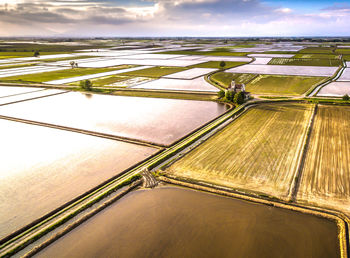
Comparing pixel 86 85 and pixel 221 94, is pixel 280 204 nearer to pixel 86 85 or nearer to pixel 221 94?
pixel 221 94

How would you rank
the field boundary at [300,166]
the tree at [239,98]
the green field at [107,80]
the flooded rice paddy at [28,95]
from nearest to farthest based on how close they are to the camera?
the field boundary at [300,166] → the tree at [239,98] → the flooded rice paddy at [28,95] → the green field at [107,80]

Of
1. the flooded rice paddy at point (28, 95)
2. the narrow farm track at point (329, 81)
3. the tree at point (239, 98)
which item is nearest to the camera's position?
the tree at point (239, 98)

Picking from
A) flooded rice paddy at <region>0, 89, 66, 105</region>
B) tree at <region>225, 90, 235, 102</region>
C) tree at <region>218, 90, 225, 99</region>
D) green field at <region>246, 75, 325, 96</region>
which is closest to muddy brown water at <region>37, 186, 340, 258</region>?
tree at <region>225, 90, 235, 102</region>

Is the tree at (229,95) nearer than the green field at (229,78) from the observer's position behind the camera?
Yes

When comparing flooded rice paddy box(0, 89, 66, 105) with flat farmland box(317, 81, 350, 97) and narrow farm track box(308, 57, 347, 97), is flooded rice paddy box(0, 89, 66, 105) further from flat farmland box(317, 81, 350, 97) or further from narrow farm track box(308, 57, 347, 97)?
flat farmland box(317, 81, 350, 97)

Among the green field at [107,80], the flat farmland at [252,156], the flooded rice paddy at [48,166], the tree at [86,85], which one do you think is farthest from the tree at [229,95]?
the green field at [107,80]

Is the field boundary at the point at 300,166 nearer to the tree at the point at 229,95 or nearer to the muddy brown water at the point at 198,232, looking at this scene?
the muddy brown water at the point at 198,232
